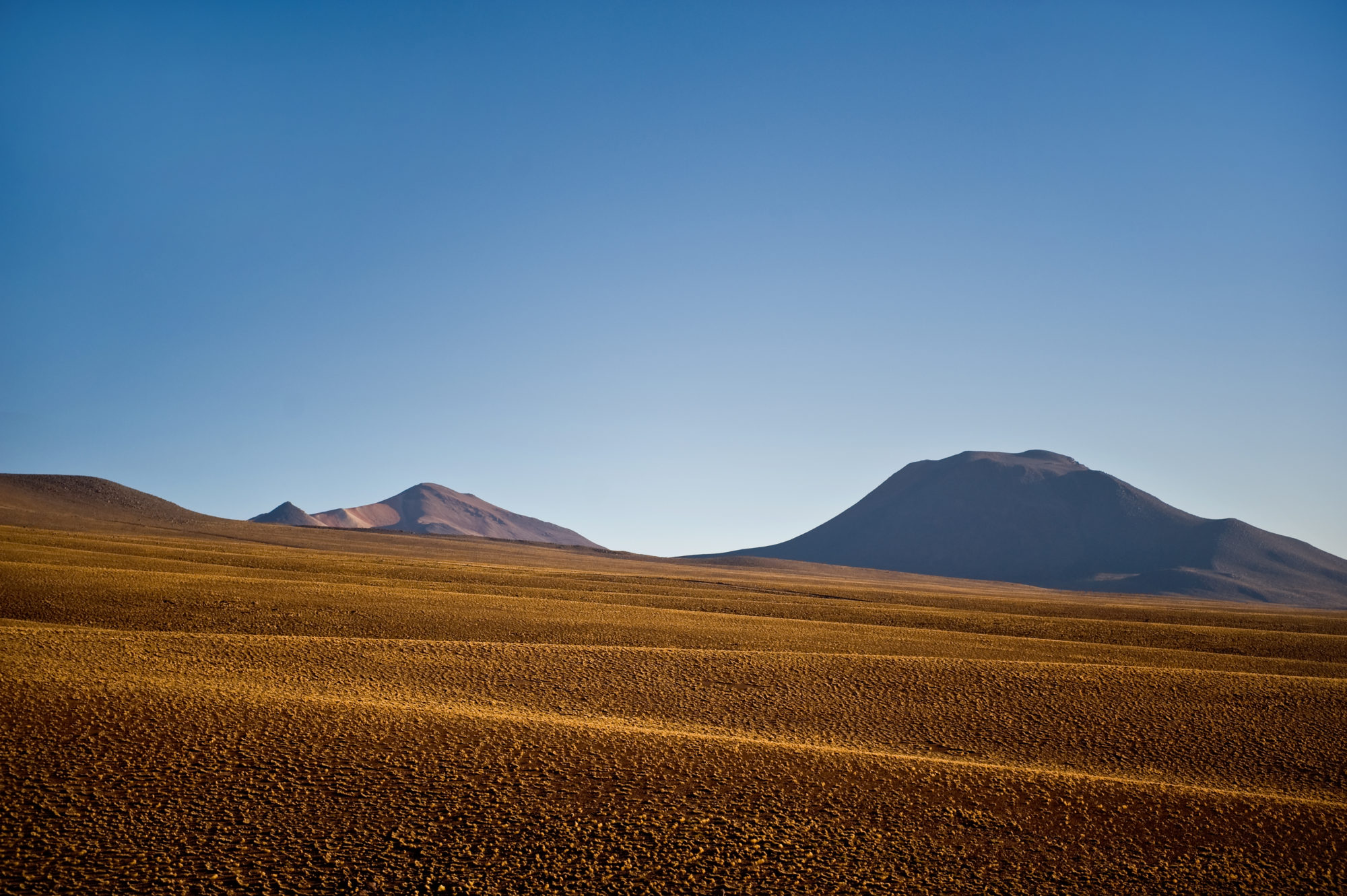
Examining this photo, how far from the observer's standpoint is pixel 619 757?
712 inches

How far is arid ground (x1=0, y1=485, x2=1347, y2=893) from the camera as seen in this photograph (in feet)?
46.5

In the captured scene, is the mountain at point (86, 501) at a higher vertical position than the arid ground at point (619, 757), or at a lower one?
higher

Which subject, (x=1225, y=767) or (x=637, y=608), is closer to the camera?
(x=1225, y=767)

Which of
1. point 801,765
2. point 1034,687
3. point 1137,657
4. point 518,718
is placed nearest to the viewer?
point 801,765

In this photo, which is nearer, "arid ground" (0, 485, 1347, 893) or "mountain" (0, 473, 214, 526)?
"arid ground" (0, 485, 1347, 893)

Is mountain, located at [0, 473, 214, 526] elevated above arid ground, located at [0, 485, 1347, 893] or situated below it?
above

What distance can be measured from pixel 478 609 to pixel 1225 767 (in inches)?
1152

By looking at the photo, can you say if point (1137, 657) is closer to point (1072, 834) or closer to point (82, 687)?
point (1072, 834)

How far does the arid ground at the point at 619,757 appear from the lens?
14188mm

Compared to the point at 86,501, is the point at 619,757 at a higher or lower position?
lower

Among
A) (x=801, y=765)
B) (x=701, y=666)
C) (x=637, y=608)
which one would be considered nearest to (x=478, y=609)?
(x=637, y=608)

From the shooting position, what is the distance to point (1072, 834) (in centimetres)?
1599

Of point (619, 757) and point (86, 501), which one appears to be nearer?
point (619, 757)

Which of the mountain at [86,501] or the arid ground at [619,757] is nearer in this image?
the arid ground at [619,757]
